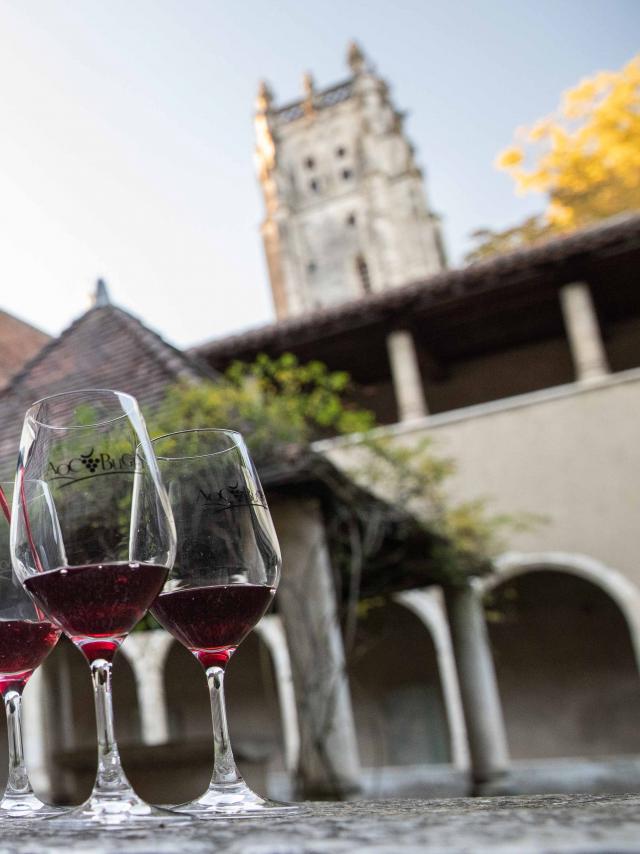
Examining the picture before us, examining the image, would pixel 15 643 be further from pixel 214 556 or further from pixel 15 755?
pixel 214 556

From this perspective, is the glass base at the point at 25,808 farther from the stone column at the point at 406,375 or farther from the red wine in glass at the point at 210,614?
the stone column at the point at 406,375

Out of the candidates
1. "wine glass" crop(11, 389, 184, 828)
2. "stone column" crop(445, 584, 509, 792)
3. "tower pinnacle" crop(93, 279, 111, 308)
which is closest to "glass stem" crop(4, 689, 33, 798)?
"wine glass" crop(11, 389, 184, 828)

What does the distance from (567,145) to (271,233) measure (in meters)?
19.4

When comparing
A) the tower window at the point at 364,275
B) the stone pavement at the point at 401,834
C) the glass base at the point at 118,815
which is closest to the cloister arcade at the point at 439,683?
the glass base at the point at 118,815

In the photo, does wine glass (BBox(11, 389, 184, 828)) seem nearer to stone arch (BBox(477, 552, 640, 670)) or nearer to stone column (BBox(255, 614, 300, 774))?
stone arch (BBox(477, 552, 640, 670))

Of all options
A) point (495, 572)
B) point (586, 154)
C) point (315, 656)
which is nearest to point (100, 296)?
point (315, 656)

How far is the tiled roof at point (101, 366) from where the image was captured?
23.7ft

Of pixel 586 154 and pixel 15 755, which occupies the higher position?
pixel 586 154

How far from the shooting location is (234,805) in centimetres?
80

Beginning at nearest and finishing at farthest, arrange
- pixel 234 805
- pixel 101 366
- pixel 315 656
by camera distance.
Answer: pixel 234 805 → pixel 315 656 → pixel 101 366

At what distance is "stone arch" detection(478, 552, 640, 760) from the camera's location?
13.1 m

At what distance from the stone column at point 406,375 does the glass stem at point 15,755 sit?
1167 centimetres

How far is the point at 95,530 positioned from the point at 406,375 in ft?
39.4

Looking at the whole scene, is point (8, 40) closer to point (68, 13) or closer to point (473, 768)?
point (68, 13)
